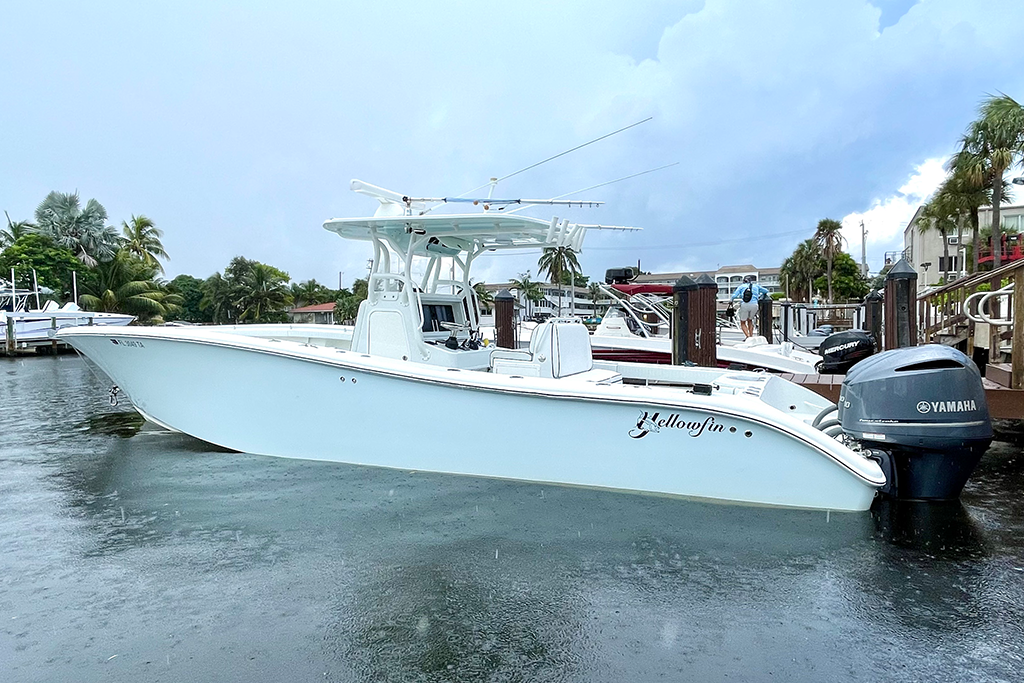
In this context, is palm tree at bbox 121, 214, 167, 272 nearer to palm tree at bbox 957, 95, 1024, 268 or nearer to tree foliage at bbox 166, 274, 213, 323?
tree foliage at bbox 166, 274, 213, 323

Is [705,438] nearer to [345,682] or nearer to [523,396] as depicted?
[523,396]

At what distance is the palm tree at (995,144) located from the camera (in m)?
21.6

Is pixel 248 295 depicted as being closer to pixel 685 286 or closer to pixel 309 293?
pixel 309 293

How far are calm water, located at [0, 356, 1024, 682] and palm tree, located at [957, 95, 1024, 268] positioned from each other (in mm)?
21232

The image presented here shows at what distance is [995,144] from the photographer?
22109 mm

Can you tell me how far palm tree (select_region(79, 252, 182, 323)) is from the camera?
34.8m

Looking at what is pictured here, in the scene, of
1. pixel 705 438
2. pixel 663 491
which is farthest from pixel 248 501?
pixel 705 438

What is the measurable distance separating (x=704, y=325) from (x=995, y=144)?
1940cm

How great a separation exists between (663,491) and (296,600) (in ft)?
8.79

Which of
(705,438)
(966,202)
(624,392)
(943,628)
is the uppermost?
(966,202)

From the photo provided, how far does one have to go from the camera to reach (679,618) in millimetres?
3338

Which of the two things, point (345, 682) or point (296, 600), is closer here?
point (345, 682)

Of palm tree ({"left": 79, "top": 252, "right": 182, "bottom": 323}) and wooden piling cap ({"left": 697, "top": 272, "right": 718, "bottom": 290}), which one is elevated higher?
palm tree ({"left": 79, "top": 252, "right": 182, "bottom": 323})

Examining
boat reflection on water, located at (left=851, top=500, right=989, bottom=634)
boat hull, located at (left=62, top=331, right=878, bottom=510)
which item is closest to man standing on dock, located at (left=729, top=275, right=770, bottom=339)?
boat reflection on water, located at (left=851, top=500, right=989, bottom=634)
